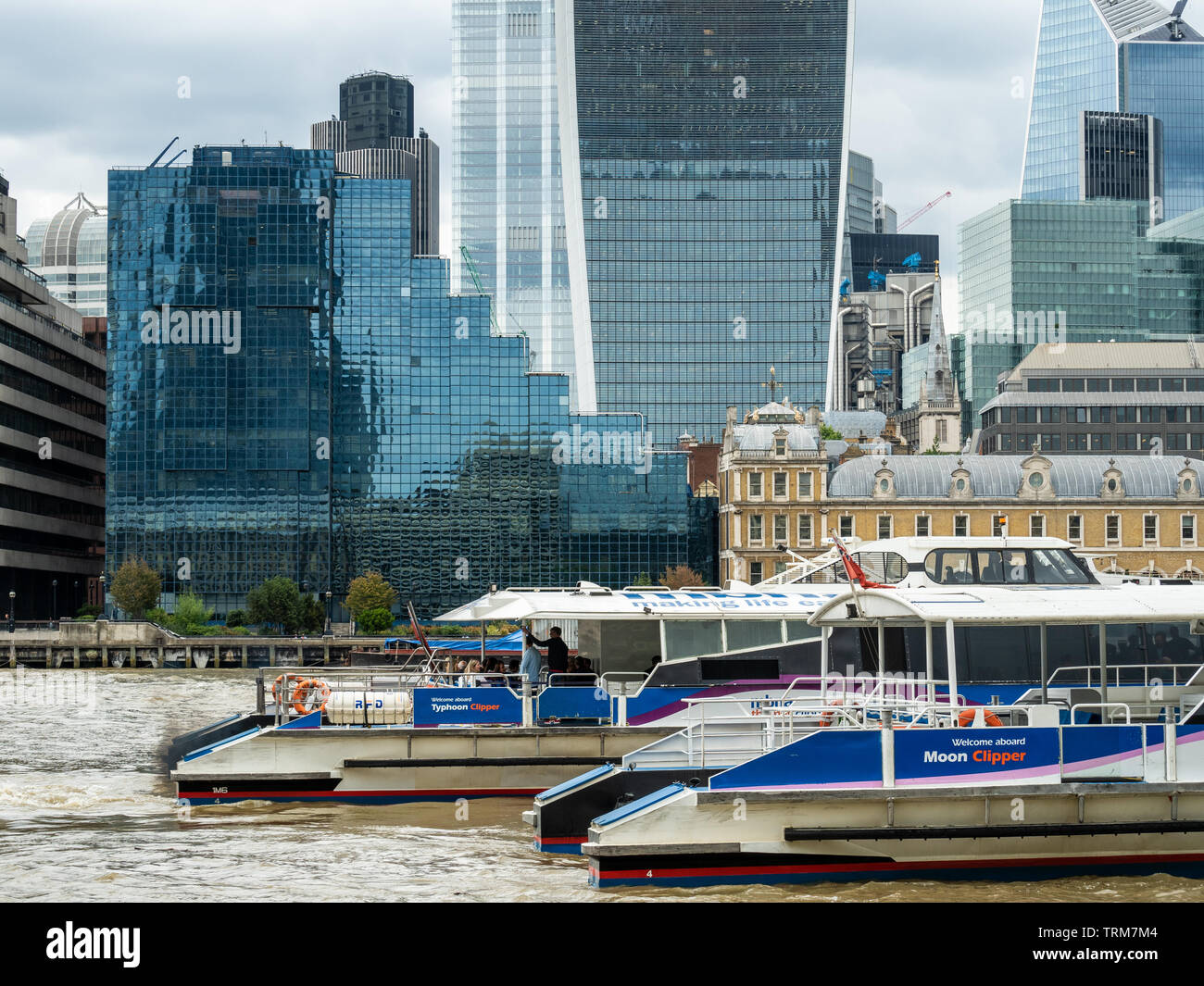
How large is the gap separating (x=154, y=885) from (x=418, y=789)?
29.4 ft

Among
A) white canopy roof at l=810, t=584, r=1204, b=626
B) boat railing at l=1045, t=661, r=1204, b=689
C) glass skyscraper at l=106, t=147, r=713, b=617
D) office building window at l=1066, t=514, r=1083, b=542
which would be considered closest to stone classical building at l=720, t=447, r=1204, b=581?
office building window at l=1066, t=514, r=1083, b=542

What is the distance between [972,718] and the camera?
68.7 feet

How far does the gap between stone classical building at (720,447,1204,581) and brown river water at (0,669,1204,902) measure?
89.1m

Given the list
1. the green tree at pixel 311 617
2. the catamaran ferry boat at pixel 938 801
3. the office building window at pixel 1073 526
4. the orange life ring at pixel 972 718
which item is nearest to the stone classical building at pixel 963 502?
the office building window at pixel 1073 526

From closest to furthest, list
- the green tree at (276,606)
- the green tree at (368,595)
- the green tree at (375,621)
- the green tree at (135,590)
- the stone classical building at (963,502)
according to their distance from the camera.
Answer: the stone classical building at (963,502) → the green tree at (375,621) → the green tree at (135,590) → the green tree at (276,606) → the green tree at (368,595)

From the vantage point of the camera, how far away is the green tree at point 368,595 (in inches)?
5743

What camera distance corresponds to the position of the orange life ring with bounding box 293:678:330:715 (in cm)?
3086

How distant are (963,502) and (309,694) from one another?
9244cm

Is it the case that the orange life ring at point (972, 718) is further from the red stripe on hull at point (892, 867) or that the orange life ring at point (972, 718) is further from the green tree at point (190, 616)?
the green tree at point (190, 616)

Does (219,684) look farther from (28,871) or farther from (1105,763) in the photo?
(1105,763)

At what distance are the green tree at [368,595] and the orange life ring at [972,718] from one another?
126208mm

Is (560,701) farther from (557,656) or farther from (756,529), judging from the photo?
(756,529)

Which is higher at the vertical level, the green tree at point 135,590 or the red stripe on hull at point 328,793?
the red stripe on hull at point 328,793
